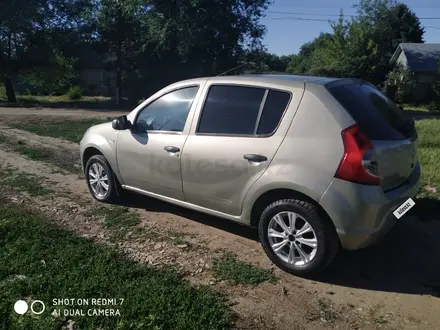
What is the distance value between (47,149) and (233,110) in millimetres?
6472

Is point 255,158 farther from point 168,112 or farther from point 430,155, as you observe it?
point 430,155

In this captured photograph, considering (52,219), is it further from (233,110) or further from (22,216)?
(233,110)

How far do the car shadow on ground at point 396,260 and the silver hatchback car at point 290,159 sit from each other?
41 cm

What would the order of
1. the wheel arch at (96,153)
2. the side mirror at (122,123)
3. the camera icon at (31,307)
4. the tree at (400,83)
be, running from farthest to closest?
the tree at (400,83)
the wheel arch at (96,153)
the side mirror at (122,123)
the camera icon at (31,307)

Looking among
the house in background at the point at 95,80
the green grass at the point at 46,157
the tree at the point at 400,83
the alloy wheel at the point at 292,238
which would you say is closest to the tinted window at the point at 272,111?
the alloy wheel at the point at 292,238

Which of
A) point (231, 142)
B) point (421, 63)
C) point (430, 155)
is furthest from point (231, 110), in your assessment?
point (421, 63)

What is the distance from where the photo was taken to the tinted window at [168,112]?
4469 millimetres

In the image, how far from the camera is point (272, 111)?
149 inches

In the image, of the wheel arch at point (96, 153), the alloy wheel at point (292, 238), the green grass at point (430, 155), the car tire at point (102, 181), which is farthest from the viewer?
the green grass at point (430, 155)

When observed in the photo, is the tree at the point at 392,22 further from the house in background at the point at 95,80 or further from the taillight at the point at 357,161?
the taillight at the point at 357,161

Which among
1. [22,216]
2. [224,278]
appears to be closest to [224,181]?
[224,278]

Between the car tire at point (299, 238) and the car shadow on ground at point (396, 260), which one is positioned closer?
the car tire at point (299, 238)

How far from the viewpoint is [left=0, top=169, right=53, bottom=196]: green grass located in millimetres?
5957

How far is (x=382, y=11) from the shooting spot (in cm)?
4947
